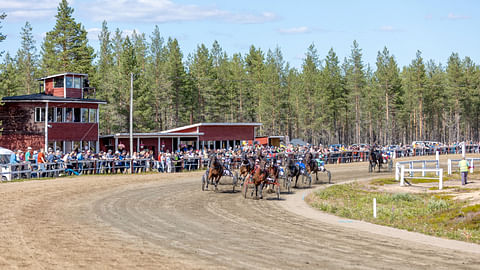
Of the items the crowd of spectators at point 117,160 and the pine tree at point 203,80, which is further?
the pine tree at point 203,80

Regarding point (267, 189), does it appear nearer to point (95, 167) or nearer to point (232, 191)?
point (232, 191)

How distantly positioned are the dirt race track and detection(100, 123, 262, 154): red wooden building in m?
23.0

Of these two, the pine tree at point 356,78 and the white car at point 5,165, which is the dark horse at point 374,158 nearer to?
the white car at point 5,165

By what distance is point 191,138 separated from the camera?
4762cm

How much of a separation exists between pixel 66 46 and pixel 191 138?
71.2ft

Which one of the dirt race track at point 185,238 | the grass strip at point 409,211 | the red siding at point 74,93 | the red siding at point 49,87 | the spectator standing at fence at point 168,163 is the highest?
the red siding at point 49,87

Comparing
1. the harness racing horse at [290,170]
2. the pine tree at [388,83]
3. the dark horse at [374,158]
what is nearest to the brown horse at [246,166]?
the harness racing horse at [290,170]

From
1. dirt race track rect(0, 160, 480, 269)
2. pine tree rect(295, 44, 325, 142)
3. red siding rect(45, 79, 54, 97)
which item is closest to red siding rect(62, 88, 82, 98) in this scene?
red siding rect(45, 79, 54, 97)

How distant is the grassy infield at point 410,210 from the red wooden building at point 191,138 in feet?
72.2

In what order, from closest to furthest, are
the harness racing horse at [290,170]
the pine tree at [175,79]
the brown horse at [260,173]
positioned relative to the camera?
the brown horse at [260,173], the harness racing horse at [290,170], the pine tree at [175,79]

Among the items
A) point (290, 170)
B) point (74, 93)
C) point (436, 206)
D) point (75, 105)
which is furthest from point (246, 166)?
point (74, 93)

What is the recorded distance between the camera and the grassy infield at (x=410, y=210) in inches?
559

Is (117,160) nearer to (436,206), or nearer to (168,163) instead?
(168,163)

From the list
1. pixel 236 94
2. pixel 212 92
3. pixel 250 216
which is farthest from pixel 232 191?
pixel 236 94
